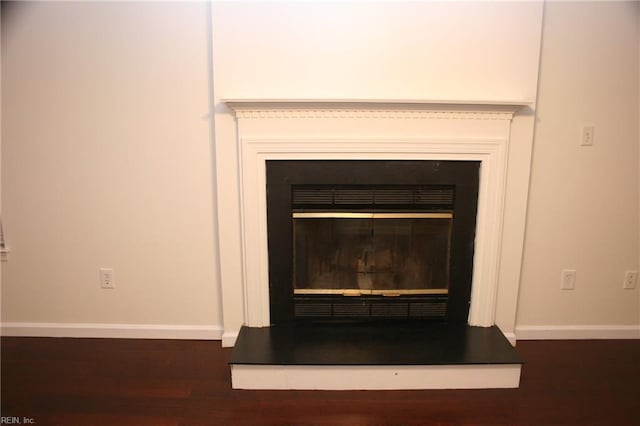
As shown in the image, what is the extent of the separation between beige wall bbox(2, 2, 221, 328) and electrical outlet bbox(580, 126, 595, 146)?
2.09 meters

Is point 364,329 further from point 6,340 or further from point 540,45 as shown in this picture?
point 6,340

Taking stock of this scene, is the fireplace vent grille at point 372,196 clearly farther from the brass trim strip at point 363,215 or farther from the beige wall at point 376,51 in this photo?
the beige wall at point 376,51

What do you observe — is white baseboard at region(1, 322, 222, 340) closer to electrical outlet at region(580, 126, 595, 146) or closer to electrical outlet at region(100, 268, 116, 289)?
electrical outlet at region(100, 268, 116, 289)

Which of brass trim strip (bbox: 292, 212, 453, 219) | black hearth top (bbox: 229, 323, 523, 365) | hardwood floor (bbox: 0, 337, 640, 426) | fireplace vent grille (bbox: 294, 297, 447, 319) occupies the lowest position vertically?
hardwood floor (bbox: 0, 337, 640, 426)

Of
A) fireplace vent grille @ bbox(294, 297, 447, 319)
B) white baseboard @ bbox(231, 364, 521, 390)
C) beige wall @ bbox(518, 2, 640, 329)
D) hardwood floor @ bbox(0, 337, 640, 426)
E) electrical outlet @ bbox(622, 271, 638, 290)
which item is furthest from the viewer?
electrical outlet @ bbox(622, 271, 638, 290)

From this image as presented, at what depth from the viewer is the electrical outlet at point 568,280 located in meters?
2.04

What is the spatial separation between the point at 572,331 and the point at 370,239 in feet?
4.62

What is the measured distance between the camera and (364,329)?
193 cm

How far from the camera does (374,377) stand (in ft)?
5.46

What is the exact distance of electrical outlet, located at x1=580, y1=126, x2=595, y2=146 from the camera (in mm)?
1880

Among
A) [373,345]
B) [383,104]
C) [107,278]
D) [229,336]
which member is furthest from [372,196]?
[107,278]

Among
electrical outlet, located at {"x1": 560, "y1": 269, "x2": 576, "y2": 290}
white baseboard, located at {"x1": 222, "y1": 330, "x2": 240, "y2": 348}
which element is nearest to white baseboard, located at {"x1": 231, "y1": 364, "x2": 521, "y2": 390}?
white baseboard, located at {"x1": 222, "y1": 330, "x2": 240, "y2": 348}

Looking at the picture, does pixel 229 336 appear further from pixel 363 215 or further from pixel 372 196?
pixel 372 196

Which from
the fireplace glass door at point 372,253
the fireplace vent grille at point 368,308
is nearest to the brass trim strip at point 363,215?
the fireplace glass door at point 372,253
